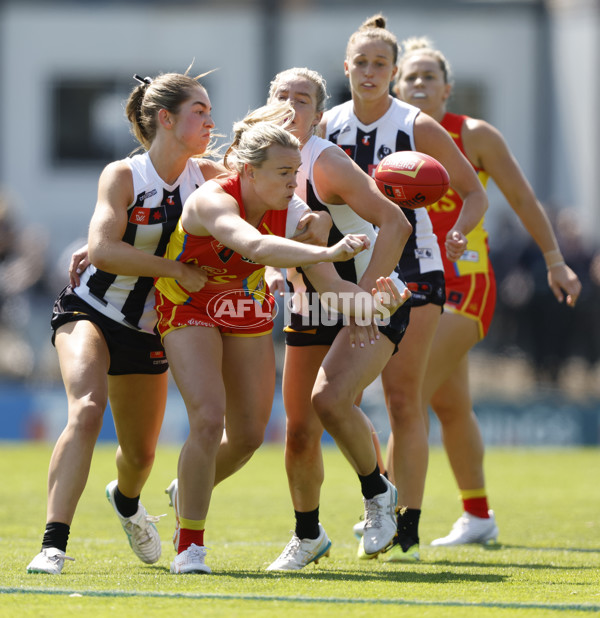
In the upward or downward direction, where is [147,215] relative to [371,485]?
upward

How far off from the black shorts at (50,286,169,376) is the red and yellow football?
50.4 inches

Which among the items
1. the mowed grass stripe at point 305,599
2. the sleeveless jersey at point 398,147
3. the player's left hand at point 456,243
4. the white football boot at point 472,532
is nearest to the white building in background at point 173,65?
the white football boot at point 472,532

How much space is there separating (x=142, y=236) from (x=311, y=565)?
172 centimetres

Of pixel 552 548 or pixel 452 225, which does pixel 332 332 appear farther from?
pixel 552 548

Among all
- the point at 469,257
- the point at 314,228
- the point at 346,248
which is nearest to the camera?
the point at 346,248

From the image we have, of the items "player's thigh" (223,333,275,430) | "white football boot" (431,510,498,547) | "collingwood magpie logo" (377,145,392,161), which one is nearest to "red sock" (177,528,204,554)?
"player's thigh" (223,333,275,430)

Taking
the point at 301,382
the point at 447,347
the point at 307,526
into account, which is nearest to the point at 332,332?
the point at 301,382

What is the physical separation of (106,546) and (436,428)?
24.6ft

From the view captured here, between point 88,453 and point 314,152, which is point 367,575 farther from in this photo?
point 314,152

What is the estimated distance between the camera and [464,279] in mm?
6770

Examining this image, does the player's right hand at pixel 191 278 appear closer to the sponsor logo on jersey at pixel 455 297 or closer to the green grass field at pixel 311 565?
the green grass field at pixel 311 565

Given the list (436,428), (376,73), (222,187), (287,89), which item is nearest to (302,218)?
(222,187)

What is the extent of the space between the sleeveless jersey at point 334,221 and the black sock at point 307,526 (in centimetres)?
96

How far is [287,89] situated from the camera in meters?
5.48
